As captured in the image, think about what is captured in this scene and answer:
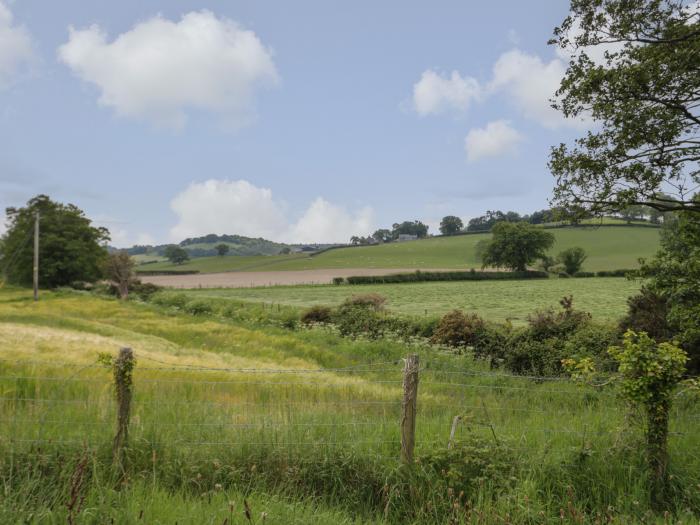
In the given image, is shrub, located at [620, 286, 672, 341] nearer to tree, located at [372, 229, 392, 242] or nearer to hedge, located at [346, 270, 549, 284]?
hedge, located at [346, 270, 549, 284]

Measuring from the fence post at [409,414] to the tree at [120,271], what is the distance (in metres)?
55.8

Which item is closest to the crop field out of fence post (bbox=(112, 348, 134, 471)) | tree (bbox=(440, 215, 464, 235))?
fence post (bbox=(112, 348, 134, 471))

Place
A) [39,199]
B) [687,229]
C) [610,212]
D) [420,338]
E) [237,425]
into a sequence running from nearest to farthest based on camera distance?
[237,425]
[687,229]
[610,212]
[420,338]
[39,199]

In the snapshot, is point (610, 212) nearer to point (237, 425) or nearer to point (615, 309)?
point (237, 425)

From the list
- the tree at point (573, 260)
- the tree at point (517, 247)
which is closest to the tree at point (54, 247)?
the tree at point (517, 247)

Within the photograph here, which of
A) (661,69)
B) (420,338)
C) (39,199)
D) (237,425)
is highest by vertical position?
(39,199)

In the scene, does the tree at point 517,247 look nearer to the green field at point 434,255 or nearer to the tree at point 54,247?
the green field at point 434,255

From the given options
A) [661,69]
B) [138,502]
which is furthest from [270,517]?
[661,69]

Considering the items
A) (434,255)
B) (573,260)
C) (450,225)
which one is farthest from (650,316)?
(450,225)

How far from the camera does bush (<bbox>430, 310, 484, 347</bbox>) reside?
2047 cm

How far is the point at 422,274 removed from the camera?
78500 millimetres

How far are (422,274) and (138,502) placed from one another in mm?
75506

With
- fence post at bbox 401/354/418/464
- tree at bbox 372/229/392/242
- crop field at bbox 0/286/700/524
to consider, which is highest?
tree at bbox 372/229/392/242

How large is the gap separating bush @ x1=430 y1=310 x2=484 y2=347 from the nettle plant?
1481cm
